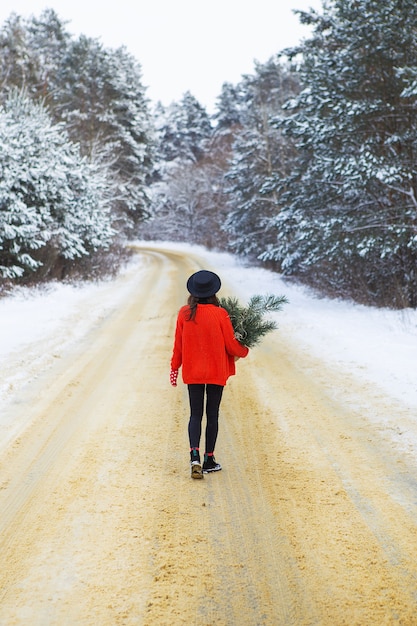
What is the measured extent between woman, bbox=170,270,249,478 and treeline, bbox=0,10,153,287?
12.1 metres

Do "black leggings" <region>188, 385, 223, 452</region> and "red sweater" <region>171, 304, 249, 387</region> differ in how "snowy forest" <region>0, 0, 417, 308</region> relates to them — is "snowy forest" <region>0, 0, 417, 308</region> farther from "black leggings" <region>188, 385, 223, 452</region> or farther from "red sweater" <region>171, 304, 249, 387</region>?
"black leggings" <region>188, 385, 223, 452</region>

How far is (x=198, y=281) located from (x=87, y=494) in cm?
201

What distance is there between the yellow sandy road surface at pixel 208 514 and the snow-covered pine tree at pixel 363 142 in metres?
7.32

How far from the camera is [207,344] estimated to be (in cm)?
434

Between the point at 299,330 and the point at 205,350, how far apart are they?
7.32 meters

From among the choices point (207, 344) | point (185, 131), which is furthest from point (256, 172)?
point (185, 131)

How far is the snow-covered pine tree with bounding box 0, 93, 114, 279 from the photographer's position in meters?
15.2

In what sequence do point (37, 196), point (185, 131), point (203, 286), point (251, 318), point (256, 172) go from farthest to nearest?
point (185, 131), point (256, 172), point (37, 196), point (251, 318), point (203, 286)

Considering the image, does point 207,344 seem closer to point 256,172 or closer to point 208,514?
point 208,514

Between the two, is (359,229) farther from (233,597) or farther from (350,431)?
(233,597)

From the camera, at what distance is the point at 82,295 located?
58.9 ft

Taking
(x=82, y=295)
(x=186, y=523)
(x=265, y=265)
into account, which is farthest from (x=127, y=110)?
(x=186, y=523)

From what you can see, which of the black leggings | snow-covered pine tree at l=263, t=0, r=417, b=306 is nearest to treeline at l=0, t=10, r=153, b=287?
snow-covered pine tree at l=263, t=0, r=417, b=306

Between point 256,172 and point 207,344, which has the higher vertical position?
point 256,172
